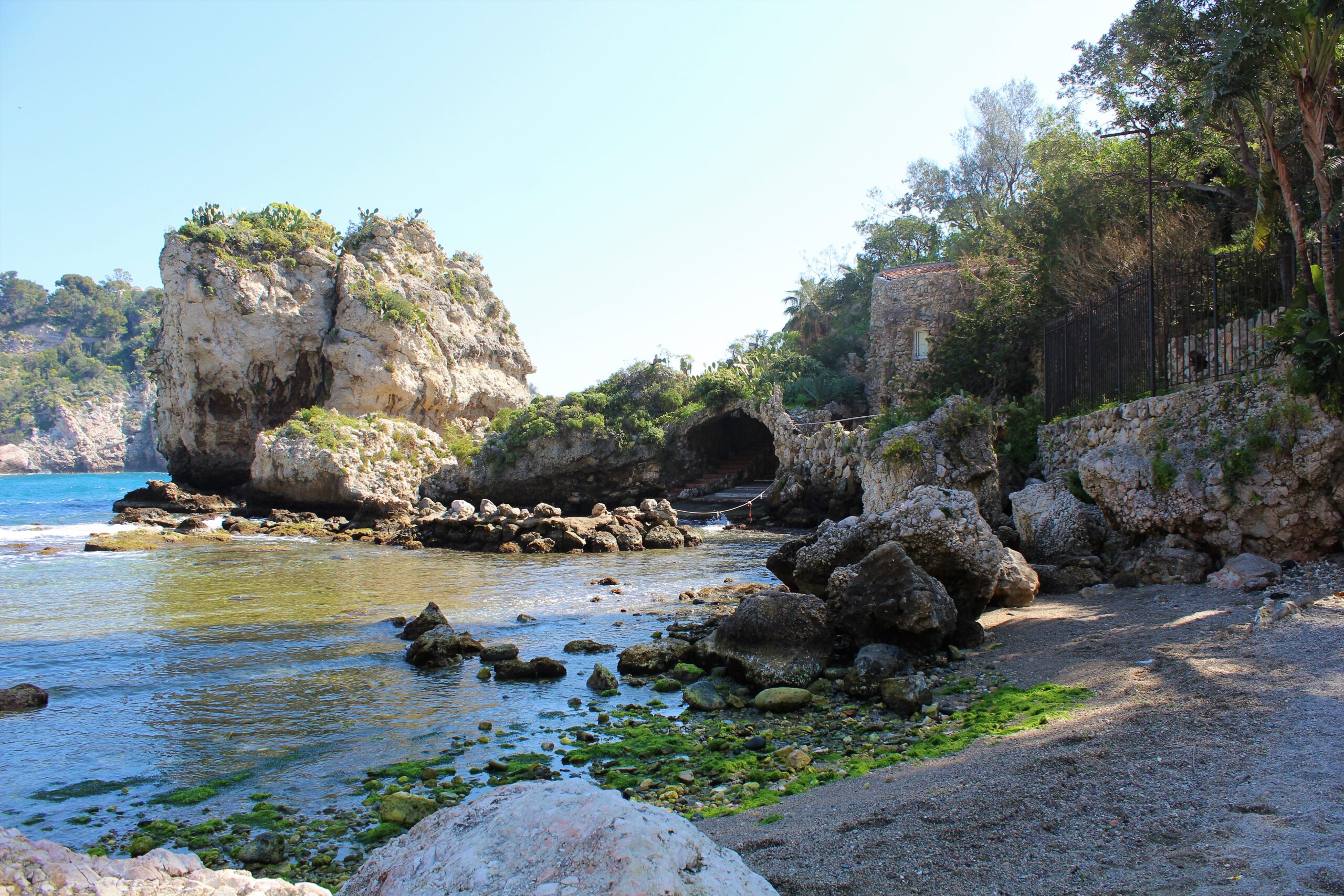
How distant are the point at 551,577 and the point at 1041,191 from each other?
1824 cm

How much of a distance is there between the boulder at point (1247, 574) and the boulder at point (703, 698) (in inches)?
235

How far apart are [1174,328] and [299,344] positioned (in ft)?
125

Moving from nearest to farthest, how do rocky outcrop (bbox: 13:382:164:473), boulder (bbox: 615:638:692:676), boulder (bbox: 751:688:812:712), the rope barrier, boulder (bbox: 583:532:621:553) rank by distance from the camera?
boulder (bbox: 751:688:812:712)
boulder (bbox: 615:638:692:676)
boulder (bbox: 583:532:621:553)
the rope barrier
rocky outcrop (bbox: 13:382:164:473)

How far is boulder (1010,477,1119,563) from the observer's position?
1209cm

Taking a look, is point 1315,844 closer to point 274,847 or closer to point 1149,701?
point 1149,701

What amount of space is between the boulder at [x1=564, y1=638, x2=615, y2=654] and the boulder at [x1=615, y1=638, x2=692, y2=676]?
70cm

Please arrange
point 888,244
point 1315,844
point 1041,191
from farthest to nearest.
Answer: point 888,244 < point 1041,191 < point 1315,844

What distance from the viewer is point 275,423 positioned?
41.6 meters

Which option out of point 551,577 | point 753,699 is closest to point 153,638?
point 551,577

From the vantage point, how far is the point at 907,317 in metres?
31.2

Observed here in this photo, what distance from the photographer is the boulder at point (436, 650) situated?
9477 mm

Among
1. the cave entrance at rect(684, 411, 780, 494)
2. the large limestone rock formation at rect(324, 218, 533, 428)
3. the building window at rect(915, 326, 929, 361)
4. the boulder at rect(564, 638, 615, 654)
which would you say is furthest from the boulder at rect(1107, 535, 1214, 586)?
the large limestone rock formation at rect(324, 218, 533, 428)

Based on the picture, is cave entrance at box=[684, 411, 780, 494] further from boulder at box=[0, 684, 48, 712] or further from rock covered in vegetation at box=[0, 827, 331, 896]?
rock covered in vegetation at box=[0, 827, 331, 896]

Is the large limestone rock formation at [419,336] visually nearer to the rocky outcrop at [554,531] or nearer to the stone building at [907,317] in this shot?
the rocky outcrop at [554,531]
